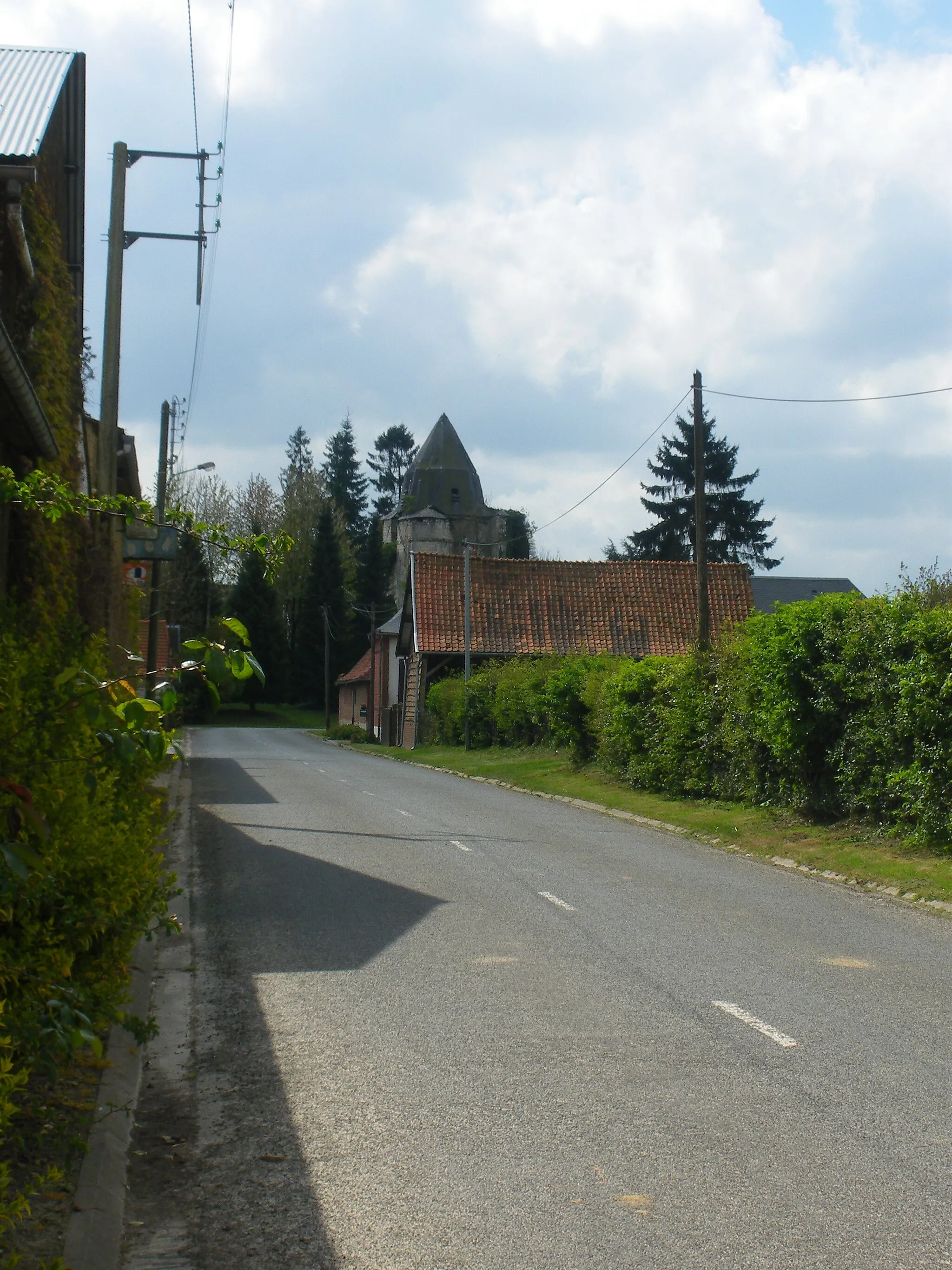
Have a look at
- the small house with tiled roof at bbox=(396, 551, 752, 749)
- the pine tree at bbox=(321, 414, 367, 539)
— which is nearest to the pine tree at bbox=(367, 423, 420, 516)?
the pine tree at bbox=(321, 414, 367, 539)

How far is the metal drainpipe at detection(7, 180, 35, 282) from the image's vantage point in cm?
1036

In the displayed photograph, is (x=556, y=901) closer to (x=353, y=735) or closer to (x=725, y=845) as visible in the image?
(x=725, y=845)

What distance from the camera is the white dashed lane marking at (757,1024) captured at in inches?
253

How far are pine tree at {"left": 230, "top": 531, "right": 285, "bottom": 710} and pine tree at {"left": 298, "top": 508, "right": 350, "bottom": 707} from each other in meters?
1.76

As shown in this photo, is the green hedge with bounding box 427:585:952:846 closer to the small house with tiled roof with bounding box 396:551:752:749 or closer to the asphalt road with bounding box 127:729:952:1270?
the asphalt road with bounding box 127:729:952:1270

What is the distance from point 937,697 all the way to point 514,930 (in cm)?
645

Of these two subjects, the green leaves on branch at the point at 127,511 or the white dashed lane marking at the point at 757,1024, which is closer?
the green leaves on branch at the point at 127,511

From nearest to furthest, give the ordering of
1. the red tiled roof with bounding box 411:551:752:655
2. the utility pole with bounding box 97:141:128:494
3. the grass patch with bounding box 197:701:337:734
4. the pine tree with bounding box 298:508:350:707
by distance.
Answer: the utility pole with bounding box 97:141:128:494 → the red tiled roof with bounding box 411:551:752:655 → the grass patch with bounding box 197:701:337:734 → the pine tree with bounding box 298:508:350:707

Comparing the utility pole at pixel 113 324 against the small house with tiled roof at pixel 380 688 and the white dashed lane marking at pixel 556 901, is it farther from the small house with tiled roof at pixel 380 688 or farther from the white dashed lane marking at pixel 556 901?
the small house with tiled roof at pixel 380 688

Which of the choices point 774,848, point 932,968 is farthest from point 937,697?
point 932,968

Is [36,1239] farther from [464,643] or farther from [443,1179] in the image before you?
[464,643]

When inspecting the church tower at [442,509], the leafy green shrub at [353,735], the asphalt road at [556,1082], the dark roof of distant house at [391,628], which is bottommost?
the leafy green shrub at [353,735]

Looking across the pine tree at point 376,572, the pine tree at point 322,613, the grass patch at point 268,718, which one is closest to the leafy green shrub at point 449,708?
the grass patch at point 268,718

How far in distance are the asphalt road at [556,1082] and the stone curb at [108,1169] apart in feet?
0.40
